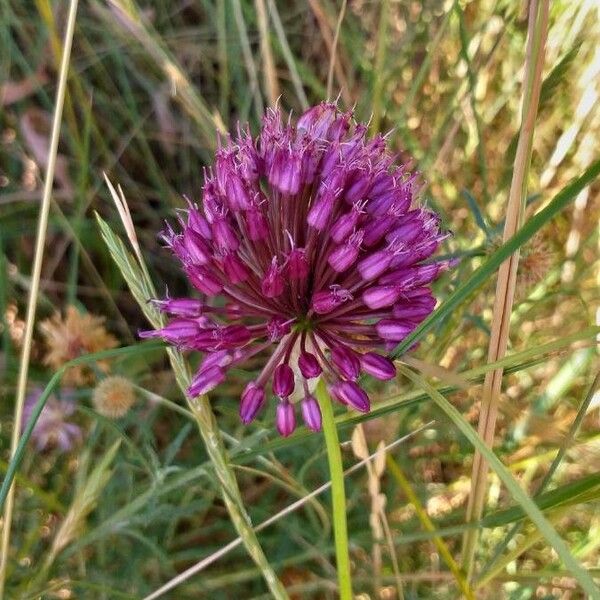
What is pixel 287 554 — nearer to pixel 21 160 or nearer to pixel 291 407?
pixel 291 407

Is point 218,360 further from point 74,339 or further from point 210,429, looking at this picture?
point 74,339

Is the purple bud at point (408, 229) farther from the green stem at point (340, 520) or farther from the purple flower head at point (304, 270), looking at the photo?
the green stem at point (340, 520)

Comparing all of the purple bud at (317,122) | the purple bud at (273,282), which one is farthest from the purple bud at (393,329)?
the purple bud at (317,122)

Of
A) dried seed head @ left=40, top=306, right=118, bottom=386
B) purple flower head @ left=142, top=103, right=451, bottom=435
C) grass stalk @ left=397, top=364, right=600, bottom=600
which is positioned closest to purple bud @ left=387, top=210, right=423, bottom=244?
purple flower head @ left=142, top=103, right=451, bottom=435

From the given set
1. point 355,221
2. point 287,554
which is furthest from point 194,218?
point 287,554

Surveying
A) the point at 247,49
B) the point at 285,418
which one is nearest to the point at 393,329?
the point at 285,418

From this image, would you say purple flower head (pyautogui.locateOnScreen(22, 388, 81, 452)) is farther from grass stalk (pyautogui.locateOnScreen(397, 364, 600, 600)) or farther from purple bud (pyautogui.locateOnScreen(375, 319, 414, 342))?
grass stalk (pyautogui.locateOnScreen(397, 364, 600, 600))

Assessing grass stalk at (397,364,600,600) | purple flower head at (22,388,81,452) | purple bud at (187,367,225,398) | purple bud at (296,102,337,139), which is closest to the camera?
grass stalk at (397,364,600,600)
